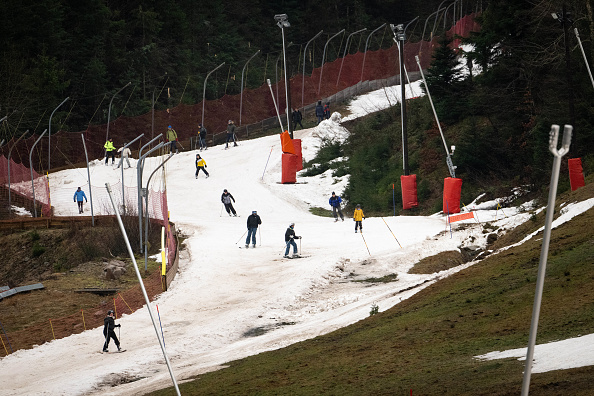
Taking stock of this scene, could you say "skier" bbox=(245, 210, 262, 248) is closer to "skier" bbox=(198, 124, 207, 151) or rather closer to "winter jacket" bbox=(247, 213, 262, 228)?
"winter jacket" bbox=(247, 213, 262, 228)

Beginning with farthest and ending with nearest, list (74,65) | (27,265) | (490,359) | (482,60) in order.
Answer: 1. (74,65)
2. (482,60)
3. (27,265)
4. (490,359)

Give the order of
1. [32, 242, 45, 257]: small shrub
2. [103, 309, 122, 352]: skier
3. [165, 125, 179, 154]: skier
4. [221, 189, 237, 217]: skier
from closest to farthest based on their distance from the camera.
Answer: [103, 309, 122, 352]: skier, [32, 242, 45, 257]: small shrub, [221, 189, 237, 217]: skier, [165, 125, 179, 154]: skier

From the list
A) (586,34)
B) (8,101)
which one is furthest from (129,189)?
(586,34)

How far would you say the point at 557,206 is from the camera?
26328 mm

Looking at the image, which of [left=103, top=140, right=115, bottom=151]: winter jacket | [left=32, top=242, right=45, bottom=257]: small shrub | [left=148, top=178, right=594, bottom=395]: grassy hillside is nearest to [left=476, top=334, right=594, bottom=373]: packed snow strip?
[left=148, top=178, right=594, bottom=395]: grassy hillside

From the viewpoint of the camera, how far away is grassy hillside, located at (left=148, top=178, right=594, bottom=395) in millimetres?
12531

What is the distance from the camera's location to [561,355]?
1217 centimetres

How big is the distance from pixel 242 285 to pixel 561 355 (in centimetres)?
1639

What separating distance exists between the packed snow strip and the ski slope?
765cm

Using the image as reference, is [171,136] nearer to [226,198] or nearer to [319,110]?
[226,198]

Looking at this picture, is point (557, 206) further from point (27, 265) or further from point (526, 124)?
point (27, 265)

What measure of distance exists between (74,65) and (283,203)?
3006cm

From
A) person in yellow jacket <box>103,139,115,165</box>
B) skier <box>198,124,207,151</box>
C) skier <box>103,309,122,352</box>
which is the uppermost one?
skier <box>198,124,207,151</box>

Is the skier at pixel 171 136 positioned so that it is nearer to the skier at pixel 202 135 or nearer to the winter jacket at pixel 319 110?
the skier at pixel 202 135
